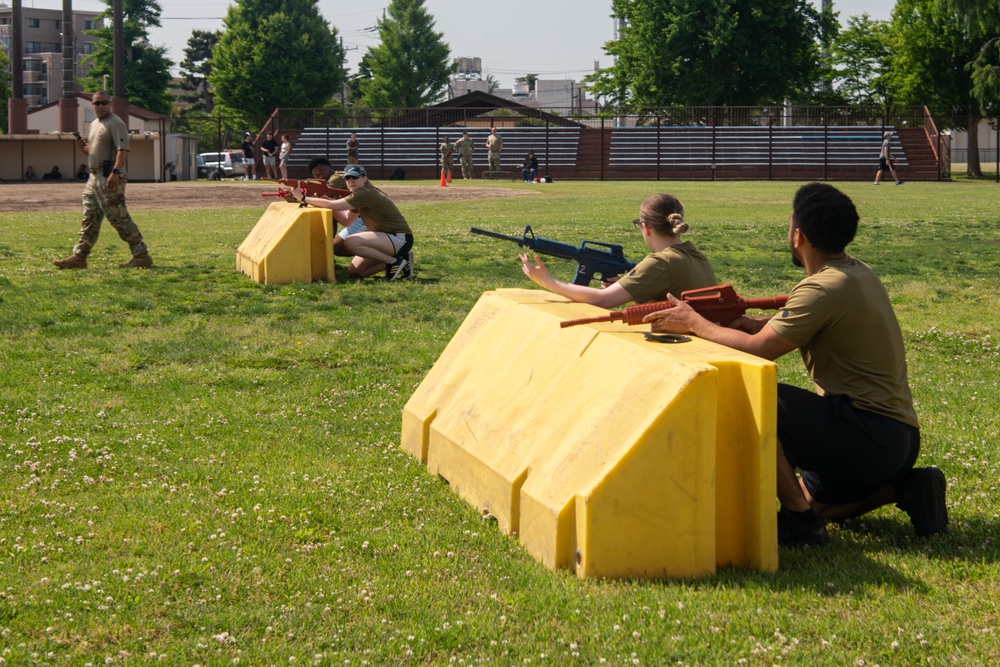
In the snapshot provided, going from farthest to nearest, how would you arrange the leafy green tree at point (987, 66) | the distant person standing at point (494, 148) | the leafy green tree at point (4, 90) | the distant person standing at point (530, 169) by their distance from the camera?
the leafy green tree at point (4, 90), the leafy green tree at point (987, 66), the distant person standing at point (494, 148), the distant person standing at point (530, 169)

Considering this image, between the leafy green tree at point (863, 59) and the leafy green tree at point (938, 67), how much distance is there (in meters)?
6.06

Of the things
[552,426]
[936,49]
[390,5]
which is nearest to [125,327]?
[552,426]

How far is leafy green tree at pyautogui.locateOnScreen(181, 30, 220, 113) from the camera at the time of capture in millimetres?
125875

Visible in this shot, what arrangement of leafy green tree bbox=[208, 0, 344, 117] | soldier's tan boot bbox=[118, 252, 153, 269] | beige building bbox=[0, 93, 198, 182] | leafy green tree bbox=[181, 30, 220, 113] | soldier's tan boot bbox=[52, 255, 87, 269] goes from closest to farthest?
soldier's tan boot bbox=[52, 255, 87, 269] < soldier's tan boot bbox=[118, 252, 153, 269] < beige building bbox=[0, 93, 198, 182] < leafy green tree bbox=[208, 0, 344, 117] < leafy green tree bbox=[181, 30, 220, 113]

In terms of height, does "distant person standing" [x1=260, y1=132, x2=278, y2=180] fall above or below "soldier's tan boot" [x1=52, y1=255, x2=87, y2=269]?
above

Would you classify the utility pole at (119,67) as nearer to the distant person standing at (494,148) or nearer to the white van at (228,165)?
the white van at (228,165)

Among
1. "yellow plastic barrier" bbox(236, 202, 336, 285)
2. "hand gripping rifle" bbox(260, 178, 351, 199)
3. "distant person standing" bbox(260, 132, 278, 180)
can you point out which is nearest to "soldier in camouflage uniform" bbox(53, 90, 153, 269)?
"hand gripping rifle" bbox(260, 178, 351, 199)

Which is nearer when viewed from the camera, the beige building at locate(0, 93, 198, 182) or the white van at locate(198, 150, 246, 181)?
the beige building at locate(0, 93, 198, 182)

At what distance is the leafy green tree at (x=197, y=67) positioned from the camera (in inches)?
4956

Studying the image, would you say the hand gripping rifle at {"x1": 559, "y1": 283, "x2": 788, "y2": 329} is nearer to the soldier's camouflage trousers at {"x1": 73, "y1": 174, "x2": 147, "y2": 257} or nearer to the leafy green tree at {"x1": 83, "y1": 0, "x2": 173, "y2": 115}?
the soldier's camouflage trousers at {"x1": 73, "y1": 174, "x2": 147, "y2": 257}

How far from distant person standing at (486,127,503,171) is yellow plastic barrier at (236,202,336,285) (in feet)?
130

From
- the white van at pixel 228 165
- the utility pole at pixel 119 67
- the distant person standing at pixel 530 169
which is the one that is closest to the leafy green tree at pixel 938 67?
the distant person standing at pixel 530 169

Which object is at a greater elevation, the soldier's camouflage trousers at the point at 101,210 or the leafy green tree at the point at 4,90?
the leafy green tree at the point at 4,90

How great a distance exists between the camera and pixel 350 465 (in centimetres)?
632
